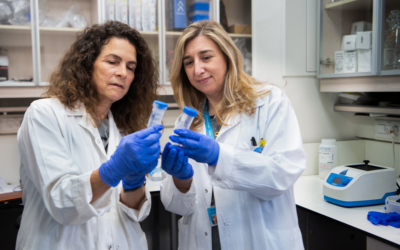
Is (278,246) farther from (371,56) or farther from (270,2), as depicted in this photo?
(270,2)

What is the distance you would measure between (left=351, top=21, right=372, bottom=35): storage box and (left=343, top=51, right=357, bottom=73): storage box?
16 cm

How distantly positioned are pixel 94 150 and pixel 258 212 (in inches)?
27.3

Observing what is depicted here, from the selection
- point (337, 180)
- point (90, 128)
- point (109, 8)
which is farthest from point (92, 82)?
point (337, 180)

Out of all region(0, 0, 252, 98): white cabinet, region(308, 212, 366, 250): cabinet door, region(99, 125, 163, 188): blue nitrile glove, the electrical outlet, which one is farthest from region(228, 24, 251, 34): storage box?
region(99, 125, 163, 188): blue nitrile glove

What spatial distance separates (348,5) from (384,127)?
0.98m

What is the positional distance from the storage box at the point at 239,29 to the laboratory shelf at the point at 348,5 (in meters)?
0.66

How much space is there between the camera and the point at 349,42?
241 centimetres

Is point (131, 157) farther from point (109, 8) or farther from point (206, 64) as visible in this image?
point (109, 8)

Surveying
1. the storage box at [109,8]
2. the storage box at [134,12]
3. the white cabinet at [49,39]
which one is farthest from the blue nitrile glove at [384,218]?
the storage box at [109,8]

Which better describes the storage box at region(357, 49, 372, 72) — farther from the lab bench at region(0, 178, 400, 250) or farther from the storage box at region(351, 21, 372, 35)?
the lab bench at region(0, 178, 400, 250)

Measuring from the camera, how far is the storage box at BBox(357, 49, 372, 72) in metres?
2.25

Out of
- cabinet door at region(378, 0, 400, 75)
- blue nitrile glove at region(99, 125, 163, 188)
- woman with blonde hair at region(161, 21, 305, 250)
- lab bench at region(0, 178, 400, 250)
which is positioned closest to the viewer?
blue nitrile glove at region(99, 125, 163, 188)

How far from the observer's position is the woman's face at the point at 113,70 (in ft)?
4.40

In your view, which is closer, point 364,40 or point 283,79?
point 364,40
